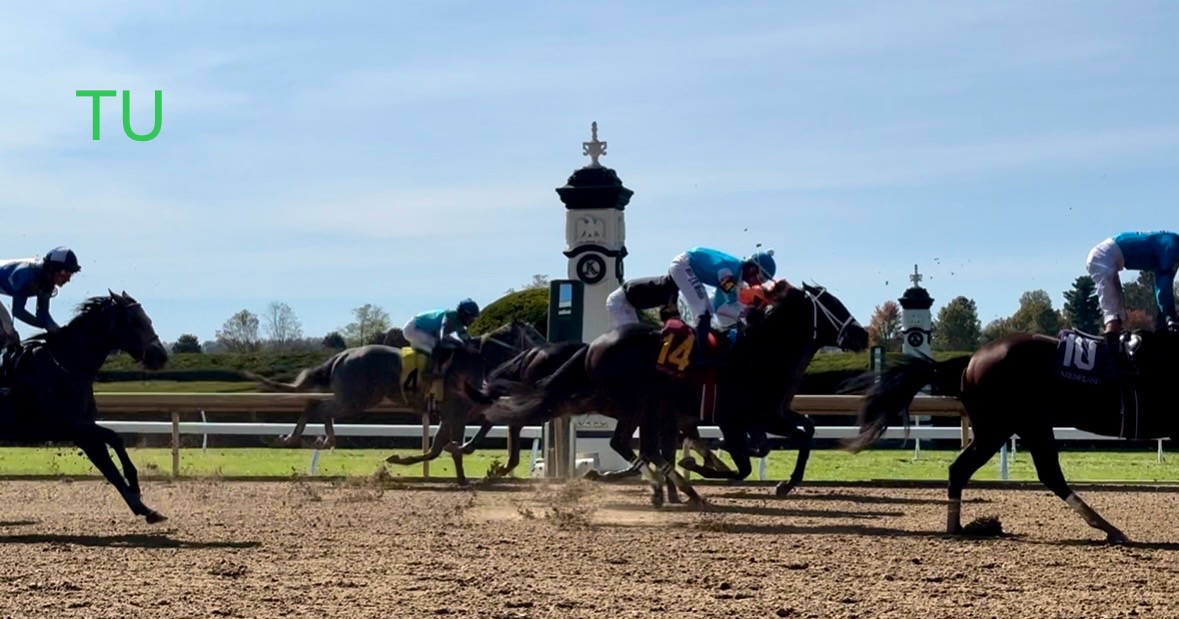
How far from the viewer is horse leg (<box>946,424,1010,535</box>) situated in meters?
8.80

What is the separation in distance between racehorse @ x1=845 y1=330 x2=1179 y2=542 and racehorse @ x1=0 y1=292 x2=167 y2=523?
490 cm

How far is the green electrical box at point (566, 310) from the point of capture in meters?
14.1

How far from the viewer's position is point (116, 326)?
976 cm

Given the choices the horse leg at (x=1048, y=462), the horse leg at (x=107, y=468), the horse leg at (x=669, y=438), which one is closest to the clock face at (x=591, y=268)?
the horse leg at (x=669, y=438)

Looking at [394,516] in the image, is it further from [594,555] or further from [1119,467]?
[1119,467]

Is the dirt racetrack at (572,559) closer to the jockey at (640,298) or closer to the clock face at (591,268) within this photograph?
the jockey at (640,298)

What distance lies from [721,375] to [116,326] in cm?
384

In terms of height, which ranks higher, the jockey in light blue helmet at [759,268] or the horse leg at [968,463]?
the jockey in light blue helmet at [759,268]

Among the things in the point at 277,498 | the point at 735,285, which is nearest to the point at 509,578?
the point at 735,285

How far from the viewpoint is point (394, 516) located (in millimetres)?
10172

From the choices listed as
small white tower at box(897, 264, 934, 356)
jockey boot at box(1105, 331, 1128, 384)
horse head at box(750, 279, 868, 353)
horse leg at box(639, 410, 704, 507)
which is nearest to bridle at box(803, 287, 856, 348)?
horse head at box(750, 279, 868, 353)

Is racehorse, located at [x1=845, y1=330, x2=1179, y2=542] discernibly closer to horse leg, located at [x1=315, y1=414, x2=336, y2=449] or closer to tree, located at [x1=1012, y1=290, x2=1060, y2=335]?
horse leg, located at [x1=315, y1=414, x2=336, y2=449]

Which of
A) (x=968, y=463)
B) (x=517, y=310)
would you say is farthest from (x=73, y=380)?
(x=517, y=310)

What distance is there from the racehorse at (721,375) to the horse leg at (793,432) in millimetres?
16
